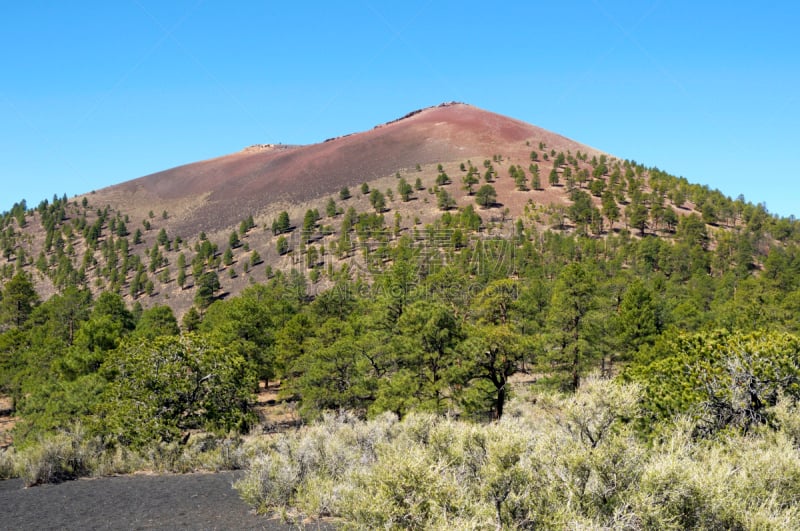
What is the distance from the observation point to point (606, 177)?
120938 mm

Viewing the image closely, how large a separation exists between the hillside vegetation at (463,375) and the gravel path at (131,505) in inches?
40.7

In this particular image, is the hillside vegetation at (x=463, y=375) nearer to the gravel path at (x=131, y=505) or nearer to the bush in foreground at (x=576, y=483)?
the bush in foreground at (x=576, y=483)

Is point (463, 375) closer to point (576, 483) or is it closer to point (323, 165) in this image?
point (576, 483)

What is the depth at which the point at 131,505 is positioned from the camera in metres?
14.2

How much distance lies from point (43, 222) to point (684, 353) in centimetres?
16489

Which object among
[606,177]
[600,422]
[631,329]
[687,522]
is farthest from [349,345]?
[606,177]

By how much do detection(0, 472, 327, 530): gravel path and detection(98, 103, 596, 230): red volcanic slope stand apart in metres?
115

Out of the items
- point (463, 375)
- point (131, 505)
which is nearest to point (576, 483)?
point (131, 505)

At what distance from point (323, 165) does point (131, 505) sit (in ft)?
479

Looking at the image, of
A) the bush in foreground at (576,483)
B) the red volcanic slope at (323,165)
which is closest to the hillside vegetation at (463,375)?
the bush in foreground at (576,483)

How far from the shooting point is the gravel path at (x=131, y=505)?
41.2 ft

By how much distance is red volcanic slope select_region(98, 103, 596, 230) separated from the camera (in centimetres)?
13925

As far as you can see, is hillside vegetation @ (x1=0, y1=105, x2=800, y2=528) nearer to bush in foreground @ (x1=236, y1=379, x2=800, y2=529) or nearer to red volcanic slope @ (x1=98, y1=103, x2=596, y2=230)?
bush in foreground @ (x1=236, y1=379, x2=800, y2=529)

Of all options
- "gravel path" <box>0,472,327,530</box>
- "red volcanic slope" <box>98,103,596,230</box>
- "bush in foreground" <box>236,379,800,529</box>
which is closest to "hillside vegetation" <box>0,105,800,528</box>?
"bush in foreground" <box>236,379,800,529</box>
